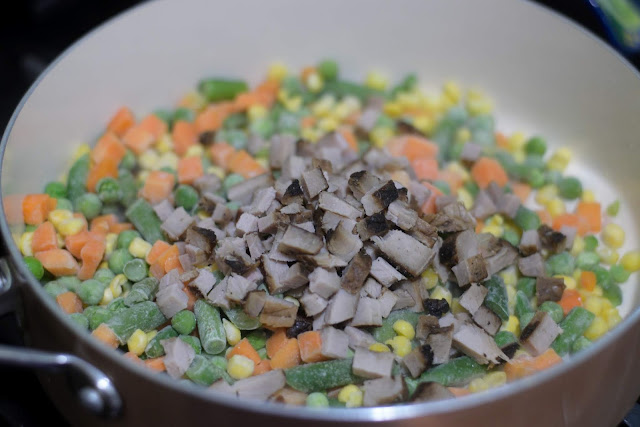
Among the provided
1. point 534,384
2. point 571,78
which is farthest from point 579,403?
point 571,78

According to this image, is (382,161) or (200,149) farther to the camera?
(200,149)

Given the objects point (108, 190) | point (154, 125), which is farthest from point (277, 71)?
point (108, 190)

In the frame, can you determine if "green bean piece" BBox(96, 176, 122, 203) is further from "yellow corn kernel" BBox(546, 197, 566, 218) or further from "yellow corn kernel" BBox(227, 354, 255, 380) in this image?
"yellow corn kernel" BBox(546, 197, 566, 218)

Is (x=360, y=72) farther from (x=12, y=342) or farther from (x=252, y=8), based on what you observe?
(x=12, y=342)

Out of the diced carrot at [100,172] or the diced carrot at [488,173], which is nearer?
the diced carrot at [100,172]

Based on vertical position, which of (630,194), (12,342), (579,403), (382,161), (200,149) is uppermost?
(630,194)

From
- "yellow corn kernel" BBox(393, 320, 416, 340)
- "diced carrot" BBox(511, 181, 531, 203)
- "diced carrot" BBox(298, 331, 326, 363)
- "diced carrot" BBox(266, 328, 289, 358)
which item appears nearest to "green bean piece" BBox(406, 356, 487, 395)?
"yellow corn kernel" BBox(393, 320, 416, 340)

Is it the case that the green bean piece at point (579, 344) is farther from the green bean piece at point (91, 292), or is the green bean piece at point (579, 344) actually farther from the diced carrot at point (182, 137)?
the diced carrot at point (182, 137)

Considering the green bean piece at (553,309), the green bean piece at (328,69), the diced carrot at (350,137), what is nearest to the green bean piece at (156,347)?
the diced carrot at (350,137)
